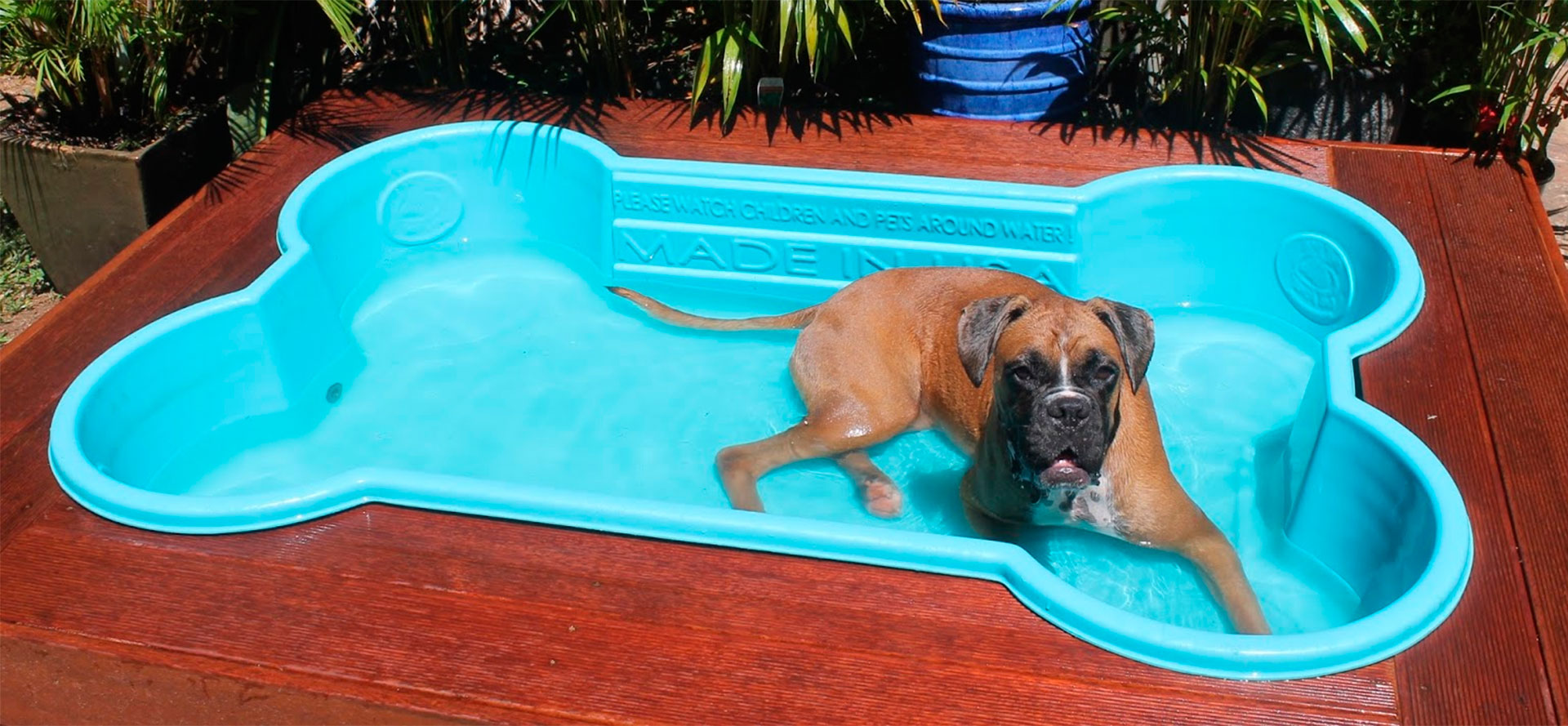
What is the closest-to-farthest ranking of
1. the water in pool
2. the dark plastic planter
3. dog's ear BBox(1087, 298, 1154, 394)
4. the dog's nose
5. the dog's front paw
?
the dog's nose → dog's ear BBox(1087, 298, 1154, 394) → the water in pool → the dog's front paw → the dark plastic planter

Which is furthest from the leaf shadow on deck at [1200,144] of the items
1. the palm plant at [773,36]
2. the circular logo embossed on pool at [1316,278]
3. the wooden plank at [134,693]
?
the wooden plank at [134,693]

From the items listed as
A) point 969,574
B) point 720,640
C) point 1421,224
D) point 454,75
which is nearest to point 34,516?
point 720,640

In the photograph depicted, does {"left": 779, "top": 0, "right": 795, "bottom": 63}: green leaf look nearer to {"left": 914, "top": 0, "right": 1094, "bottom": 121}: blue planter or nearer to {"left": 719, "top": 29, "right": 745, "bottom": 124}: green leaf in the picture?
{"left": 719, "top": 29, "right": 745, "bottom": 124}: green leaf

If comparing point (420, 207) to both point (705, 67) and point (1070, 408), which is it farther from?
point (1070, 408)

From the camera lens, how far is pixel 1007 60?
5.76m

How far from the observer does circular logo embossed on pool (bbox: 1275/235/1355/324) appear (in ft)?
16.5

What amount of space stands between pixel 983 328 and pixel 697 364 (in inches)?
78.5

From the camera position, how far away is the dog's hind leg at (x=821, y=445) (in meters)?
4.41

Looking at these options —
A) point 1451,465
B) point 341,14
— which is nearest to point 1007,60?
point 1451,465

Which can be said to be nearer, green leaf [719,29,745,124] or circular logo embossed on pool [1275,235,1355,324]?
circular logo embossed on pool [1275,235,1355,324]

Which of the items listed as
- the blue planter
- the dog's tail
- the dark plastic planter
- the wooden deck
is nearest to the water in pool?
the dog's tail

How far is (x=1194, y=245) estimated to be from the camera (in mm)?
5402

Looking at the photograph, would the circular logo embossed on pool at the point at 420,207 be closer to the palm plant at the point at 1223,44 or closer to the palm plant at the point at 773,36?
the palm plant at the point at 773,36

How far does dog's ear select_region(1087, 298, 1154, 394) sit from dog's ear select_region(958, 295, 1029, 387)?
0.24 meters
